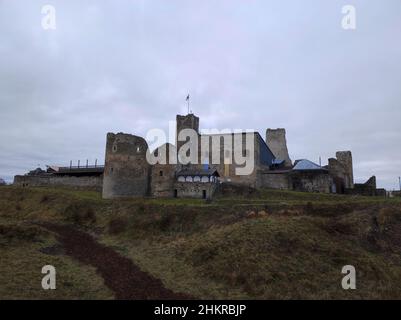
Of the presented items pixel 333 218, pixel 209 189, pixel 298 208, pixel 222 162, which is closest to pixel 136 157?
pixel 209 189

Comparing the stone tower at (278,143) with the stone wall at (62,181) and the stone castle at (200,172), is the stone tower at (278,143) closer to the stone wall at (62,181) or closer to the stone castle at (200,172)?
the stone castle at (200,172)

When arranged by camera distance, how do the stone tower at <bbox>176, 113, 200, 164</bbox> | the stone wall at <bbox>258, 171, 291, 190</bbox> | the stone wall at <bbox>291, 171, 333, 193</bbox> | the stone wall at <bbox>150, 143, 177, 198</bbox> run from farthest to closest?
the stone tower at <bbox>176, 113, 200, 164</bbox>, the stone wall at <bbox>258, 171, 291, 190</bbox>, the stone wall at <bbox>291, 171, 333, 193</bbox>, the stone wall at <bbox>150, 143, 177, 198</bbox>

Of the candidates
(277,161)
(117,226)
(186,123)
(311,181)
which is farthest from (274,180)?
(117,226)

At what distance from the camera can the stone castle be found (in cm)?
3950

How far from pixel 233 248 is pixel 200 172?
2169cm

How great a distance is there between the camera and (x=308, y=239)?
2256 cm

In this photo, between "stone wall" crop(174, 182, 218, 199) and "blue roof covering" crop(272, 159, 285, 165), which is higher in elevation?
"blue roof covering" crop(272, 159, 285, 165)

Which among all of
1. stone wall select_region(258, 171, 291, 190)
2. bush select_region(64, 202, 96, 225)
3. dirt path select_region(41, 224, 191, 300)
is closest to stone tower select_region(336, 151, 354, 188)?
stone wall select_region(258, 171, 291, 190)

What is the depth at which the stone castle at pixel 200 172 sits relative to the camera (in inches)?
1555

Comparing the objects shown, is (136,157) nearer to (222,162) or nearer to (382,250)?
(222,162)

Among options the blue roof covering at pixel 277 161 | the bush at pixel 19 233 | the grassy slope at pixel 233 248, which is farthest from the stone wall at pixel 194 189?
the blue roof covering at pixel 277 161

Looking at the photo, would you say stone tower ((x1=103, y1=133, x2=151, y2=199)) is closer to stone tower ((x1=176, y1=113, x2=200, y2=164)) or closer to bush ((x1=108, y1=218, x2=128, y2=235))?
bush ((x1=108, y1=218, x2=128, y2=235))

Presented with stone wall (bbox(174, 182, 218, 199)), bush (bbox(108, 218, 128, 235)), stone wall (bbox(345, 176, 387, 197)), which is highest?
stone wall (bbox(345, 176, 387, 197))

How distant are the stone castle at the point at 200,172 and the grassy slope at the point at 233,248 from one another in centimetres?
495
